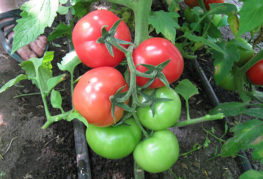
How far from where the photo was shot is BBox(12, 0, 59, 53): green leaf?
0.67 m

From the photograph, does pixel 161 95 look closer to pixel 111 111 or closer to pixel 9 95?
pixel 111 111

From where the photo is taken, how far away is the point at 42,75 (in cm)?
80

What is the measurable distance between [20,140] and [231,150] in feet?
2.62

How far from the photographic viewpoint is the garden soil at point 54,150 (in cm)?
89

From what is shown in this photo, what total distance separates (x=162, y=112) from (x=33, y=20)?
18.2 inches

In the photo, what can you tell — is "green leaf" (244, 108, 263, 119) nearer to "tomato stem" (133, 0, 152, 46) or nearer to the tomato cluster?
the tomato cluster

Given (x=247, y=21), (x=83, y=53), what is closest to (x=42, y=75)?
(x=83, y=53)

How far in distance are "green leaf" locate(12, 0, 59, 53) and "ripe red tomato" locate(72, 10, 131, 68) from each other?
0.10 metres

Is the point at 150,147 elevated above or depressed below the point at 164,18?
below

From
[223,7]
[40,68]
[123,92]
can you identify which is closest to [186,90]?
[123,92]

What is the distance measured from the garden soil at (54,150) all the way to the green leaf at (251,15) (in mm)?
564

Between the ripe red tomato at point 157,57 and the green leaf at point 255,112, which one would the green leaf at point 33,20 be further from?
the green leaf at point 255,112

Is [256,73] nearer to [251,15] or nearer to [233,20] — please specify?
[233,20]

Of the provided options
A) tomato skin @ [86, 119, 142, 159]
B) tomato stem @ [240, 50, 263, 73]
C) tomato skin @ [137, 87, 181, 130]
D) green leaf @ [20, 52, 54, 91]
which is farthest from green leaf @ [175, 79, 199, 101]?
green leaf @ [20, 52, 54, 91]
